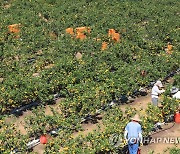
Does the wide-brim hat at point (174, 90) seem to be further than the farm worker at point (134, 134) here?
Yes

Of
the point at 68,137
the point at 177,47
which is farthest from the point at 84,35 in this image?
the point at 68,137

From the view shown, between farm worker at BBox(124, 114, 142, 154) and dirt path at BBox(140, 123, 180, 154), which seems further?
dirt path at BBox(140, 123, 180, 154)

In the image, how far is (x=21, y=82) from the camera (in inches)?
607

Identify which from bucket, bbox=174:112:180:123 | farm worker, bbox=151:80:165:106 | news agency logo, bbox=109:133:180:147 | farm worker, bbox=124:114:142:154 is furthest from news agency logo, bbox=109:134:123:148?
farm worker, bbox=151:80:165:106

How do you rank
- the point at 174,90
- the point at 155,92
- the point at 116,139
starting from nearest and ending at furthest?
the point at 116,139
the point at 155,92
the point at 174,90

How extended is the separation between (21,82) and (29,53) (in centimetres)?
474

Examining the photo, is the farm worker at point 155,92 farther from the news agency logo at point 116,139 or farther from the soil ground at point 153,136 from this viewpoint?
the news agency logo at point 116,139

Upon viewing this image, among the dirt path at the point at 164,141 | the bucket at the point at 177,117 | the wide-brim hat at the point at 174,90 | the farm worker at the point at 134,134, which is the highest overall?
the farm worker at the point at 134,134

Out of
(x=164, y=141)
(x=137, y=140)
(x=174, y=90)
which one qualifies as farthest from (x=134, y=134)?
(x=174, y=90)

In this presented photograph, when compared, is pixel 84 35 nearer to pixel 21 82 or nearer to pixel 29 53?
pixel 29 53

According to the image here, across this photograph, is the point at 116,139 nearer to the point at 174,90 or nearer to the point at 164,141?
the point at 164,141

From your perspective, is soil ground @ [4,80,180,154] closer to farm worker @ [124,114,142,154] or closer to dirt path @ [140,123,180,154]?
dirt path @ [140,123,180,154]

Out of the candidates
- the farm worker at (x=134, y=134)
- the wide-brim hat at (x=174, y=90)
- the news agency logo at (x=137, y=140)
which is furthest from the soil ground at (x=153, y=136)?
the farm worker at (x=134, y=134)

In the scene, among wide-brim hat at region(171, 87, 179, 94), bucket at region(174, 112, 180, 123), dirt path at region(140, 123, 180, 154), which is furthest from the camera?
wide-brim hat at region(171, 87, 179, 94)
